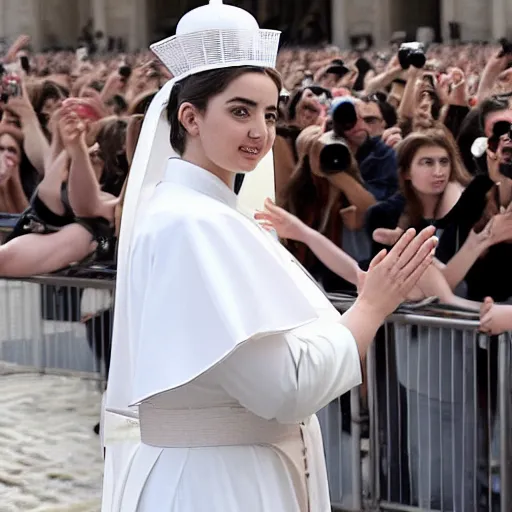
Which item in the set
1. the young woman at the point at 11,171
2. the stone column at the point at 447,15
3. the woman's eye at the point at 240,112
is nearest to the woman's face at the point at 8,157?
the young woman at the point at 11,171

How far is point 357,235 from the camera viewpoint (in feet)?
12.0

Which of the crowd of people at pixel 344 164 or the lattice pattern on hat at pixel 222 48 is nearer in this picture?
the lattice pattern on hat at pixel 222 48

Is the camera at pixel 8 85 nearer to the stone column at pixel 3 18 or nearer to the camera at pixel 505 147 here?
the stone column at pixel 3 18

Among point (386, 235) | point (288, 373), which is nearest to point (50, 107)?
point (386, 235)

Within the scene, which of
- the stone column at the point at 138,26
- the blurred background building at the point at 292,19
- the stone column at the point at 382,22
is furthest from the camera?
the stone column at the point at 138,26

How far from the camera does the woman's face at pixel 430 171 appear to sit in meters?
3.42

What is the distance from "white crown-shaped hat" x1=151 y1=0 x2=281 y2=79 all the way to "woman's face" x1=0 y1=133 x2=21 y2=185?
2.65 m

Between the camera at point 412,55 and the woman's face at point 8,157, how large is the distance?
1718 mm

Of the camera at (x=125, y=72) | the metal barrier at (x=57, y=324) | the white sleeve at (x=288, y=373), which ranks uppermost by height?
the camera at (x=125, y=72)

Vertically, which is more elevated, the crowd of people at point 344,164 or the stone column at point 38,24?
the stone column at point 38,24

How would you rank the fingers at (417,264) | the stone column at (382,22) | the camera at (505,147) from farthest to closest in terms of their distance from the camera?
the stone column at (382,22), the camera at (505,147), the fingers at (417,264)

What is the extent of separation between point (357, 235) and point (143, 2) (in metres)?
1.19

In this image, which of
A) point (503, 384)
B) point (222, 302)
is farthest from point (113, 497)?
point (503, 384)

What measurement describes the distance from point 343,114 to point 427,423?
3.42ft
